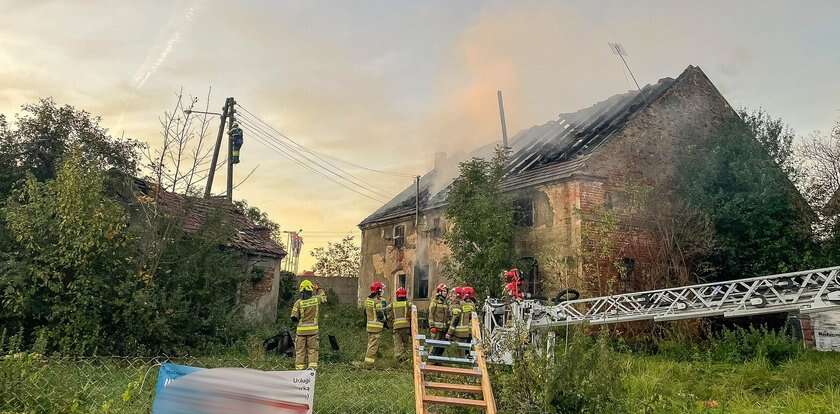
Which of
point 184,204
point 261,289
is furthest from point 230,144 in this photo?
point 184,204

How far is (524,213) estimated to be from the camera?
60.7ft

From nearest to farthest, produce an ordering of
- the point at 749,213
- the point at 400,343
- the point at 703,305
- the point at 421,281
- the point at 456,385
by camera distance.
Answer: the point at 456,385, the point at 703,305, the point at 400,343, the point at 749,213, the point at 421,281

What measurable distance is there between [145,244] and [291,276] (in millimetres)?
16644

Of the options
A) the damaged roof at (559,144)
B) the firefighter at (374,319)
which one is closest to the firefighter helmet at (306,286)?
the firefighter at (374,319)

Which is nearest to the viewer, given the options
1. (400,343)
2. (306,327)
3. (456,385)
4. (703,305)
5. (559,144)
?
(456,385)

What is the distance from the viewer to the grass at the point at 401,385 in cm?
585

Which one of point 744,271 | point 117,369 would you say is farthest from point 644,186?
point 117,369

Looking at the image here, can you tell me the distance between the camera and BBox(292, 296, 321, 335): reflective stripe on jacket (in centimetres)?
1053

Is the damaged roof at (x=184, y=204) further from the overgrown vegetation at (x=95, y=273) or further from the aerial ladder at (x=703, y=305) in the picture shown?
the aerial ladder at (x=703, y=305)

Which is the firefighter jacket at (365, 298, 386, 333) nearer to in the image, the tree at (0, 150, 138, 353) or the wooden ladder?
the wooden ladder

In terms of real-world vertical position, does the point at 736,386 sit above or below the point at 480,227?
below

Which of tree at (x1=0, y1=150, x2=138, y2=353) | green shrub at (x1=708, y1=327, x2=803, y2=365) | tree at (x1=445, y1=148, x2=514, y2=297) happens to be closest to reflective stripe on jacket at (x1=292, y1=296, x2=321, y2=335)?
tree at (x1=0, y1=150, x2=138, y2=353)

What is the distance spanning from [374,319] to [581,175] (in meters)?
8.02

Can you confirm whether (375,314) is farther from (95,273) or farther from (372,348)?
(95,273)
